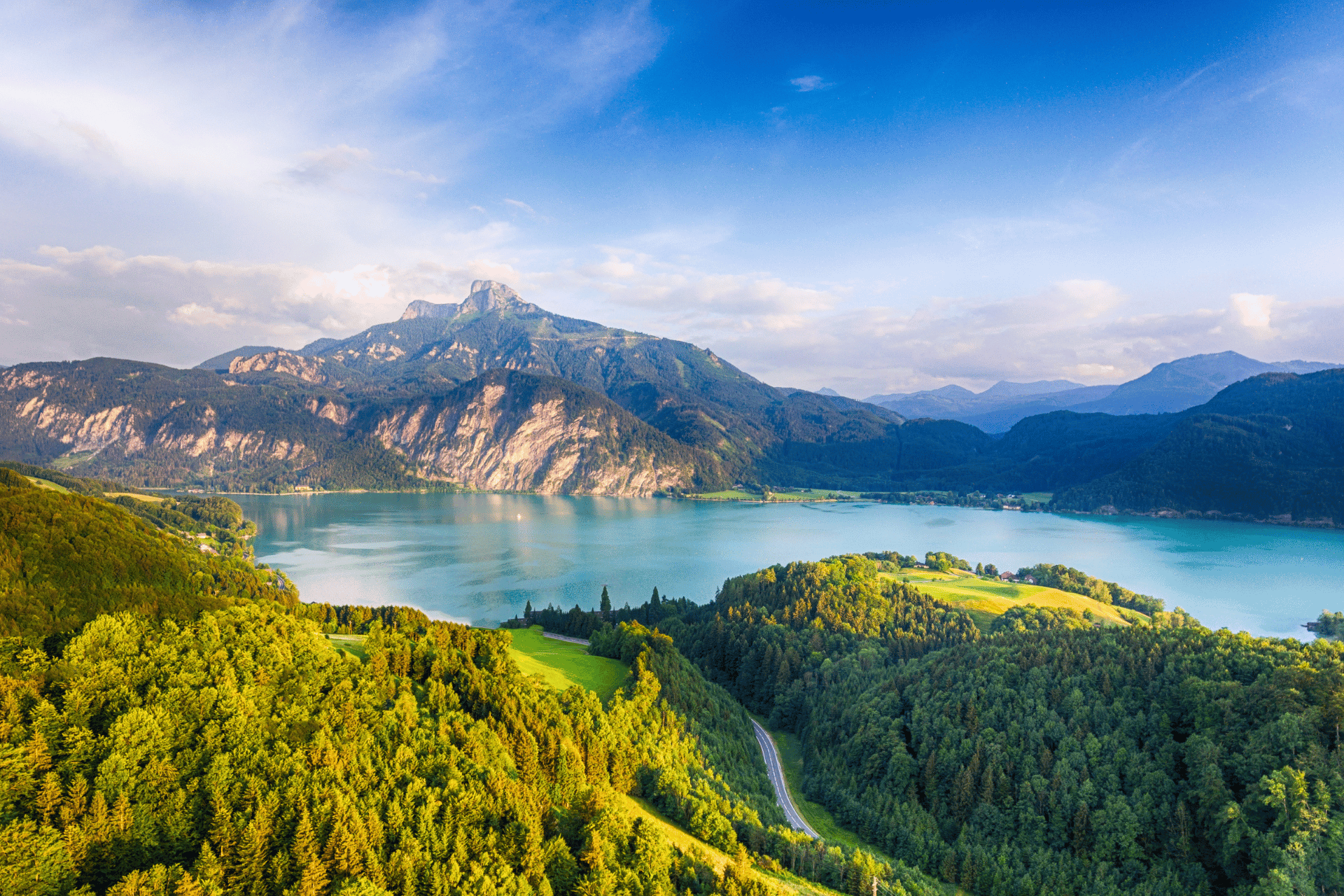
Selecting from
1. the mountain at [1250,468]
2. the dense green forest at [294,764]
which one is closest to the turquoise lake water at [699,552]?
the mountain at [1250,468]

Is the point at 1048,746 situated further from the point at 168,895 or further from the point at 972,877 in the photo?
the point at 168,895

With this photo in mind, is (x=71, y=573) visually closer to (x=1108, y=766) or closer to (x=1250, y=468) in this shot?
(x=1108, y=766)

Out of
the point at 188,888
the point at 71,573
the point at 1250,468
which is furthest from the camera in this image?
the point at 1250,468

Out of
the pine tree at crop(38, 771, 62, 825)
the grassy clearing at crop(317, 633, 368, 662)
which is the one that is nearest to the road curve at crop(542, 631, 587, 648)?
the grassy clearing at crop(317, 633, 368, 662)

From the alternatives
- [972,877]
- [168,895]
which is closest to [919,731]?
[972,877]

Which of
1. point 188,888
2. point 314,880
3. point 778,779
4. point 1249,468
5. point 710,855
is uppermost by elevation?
point 1249,468

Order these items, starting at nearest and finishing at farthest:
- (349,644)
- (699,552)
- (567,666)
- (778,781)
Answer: (349,644)
(778,781)
(567,666)
(699,552)

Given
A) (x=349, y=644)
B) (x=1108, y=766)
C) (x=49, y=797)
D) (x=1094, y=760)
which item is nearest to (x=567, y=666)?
(x=349, y=644)

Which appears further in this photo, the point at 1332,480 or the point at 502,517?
the point at 502,517

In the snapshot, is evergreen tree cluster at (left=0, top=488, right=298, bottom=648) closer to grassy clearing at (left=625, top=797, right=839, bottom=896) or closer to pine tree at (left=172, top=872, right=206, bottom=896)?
pine tree at (left=172, top=872, right=206, bottom=896)
